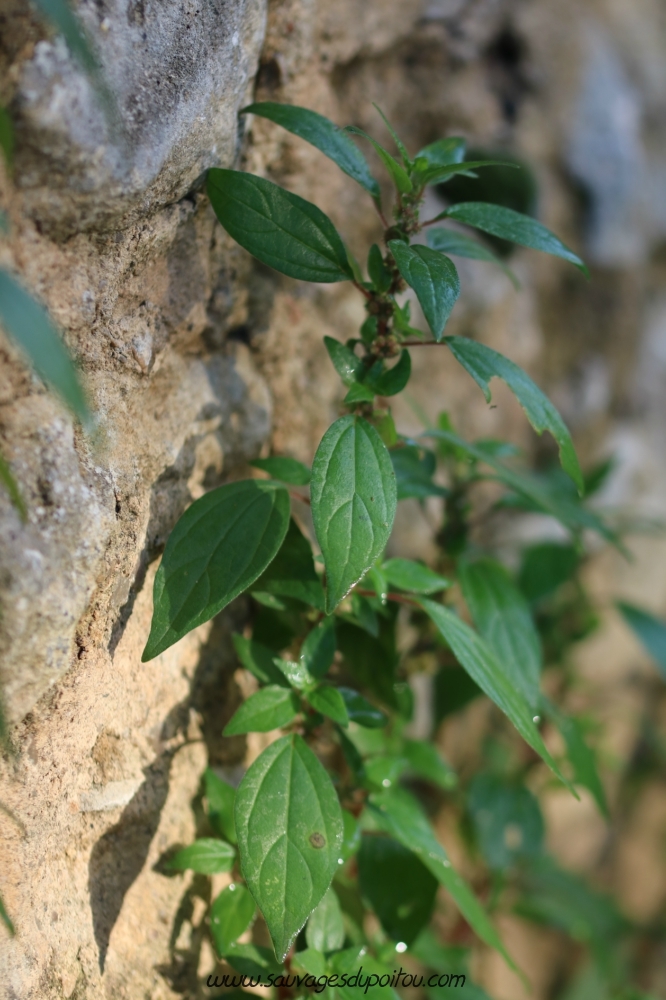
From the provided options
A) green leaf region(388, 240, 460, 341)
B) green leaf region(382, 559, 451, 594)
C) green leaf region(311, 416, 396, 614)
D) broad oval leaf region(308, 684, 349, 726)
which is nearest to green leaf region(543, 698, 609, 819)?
green leaf region(382, 559, 451, 594)

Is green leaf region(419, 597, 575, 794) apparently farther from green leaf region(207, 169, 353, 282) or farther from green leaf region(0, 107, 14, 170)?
green leaf region(0, 107, 14, 170)

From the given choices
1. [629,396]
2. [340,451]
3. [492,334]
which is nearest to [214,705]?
[340,451]

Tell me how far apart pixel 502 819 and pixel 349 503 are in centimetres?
103

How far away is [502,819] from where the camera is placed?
1.49 metres

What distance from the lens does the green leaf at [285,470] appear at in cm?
90

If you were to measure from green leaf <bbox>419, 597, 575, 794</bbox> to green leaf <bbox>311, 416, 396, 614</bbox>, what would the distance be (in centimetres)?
20

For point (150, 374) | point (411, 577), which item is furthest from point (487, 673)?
point (150, 374)

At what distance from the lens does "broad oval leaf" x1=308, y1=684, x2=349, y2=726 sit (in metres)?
0.81

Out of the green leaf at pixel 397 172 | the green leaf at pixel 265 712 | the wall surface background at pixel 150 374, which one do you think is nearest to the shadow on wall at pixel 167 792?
the wall surface background at pixel 150 374

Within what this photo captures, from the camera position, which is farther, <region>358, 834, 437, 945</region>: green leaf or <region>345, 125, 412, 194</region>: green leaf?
<region>358, 834, 437, 945</region>: green leaf

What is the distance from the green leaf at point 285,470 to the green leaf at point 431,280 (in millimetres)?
251

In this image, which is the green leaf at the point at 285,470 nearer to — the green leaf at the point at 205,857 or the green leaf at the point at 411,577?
the green leaf at the point at 411,577

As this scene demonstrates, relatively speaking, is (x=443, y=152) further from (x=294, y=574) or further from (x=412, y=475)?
(x=294, y=574)

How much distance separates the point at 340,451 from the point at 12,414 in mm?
297
